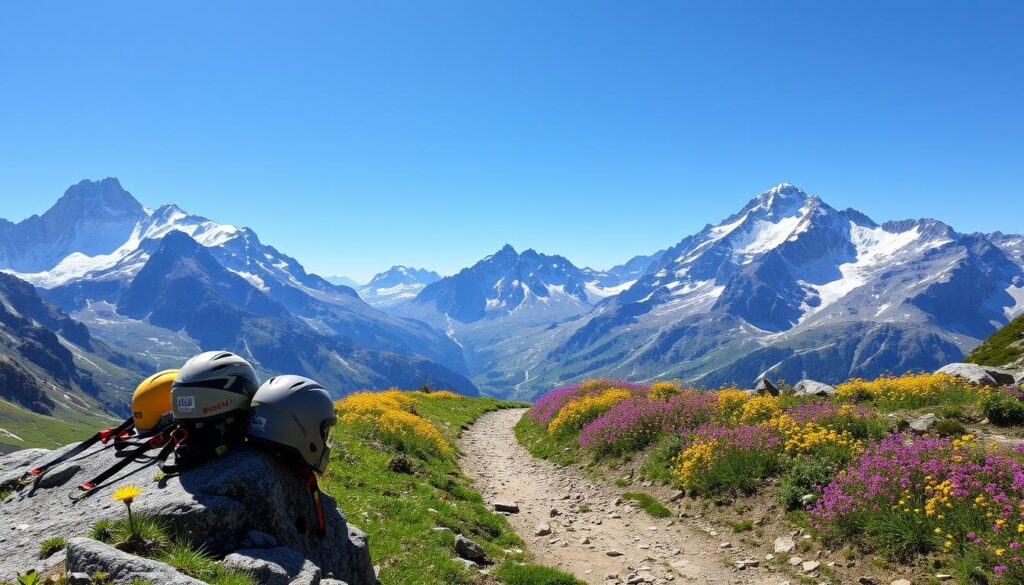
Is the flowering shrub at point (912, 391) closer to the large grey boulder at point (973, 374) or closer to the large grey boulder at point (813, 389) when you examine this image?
the large grey boulder at point (973, 374)

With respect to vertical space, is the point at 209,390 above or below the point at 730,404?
above

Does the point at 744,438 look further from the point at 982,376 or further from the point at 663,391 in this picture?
the point at 663,391

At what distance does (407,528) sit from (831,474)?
11319 millimetres

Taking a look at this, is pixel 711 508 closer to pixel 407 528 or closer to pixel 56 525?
pixel 407 528

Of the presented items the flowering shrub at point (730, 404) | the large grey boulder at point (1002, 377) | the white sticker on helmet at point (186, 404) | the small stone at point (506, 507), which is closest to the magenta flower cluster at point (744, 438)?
the flowering shrub at point (730, 404)

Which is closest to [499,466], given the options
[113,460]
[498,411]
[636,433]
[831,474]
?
[636,433]

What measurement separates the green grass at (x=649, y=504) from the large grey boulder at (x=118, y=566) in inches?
574

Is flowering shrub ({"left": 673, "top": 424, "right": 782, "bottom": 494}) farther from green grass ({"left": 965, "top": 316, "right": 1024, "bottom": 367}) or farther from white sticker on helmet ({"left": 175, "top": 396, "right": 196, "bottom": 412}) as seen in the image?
green grass ({"left": 965, "top": 316, "right": 1024, "bottom": 367})

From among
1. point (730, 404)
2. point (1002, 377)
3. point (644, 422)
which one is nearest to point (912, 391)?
point (1002, 377)

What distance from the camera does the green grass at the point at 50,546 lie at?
6242 mm

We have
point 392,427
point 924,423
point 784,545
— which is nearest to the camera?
point 784,545

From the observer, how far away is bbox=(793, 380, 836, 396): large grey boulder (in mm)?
23625

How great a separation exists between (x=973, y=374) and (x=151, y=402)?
2672cm

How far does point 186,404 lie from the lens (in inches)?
304
